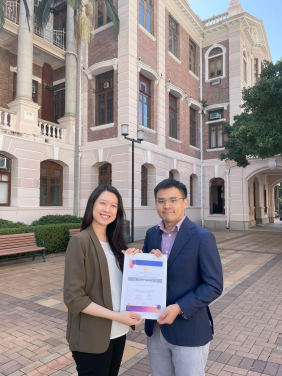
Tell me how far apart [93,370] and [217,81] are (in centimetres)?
2068

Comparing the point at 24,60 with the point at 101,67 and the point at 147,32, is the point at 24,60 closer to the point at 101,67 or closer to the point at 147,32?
the point at 101,67

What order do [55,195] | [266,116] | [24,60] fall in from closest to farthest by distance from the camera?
[266,116] → [24,60] → [55,195]

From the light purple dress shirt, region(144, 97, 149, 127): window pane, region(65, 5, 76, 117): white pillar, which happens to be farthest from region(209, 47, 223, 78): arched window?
the light purple dress shirt

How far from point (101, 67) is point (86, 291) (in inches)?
554

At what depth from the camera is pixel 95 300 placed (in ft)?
5.70

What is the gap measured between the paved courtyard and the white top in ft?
5.10

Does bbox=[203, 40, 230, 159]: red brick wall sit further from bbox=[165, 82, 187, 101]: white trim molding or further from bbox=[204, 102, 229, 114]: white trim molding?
bbox=[165, 82, 187, 101]: white trim molding

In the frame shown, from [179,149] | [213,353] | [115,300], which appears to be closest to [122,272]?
[115,300]

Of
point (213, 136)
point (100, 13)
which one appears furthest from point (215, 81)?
point (100, 13)

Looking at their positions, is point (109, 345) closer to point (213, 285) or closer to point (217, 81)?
point (213, 285)

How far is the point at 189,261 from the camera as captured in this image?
70.0 inches

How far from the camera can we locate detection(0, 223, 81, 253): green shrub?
9.18m

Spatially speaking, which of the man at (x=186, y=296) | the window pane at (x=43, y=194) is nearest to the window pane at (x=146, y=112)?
the window pane at (x=43, y=194)

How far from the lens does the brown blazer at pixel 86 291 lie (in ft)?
5.43
